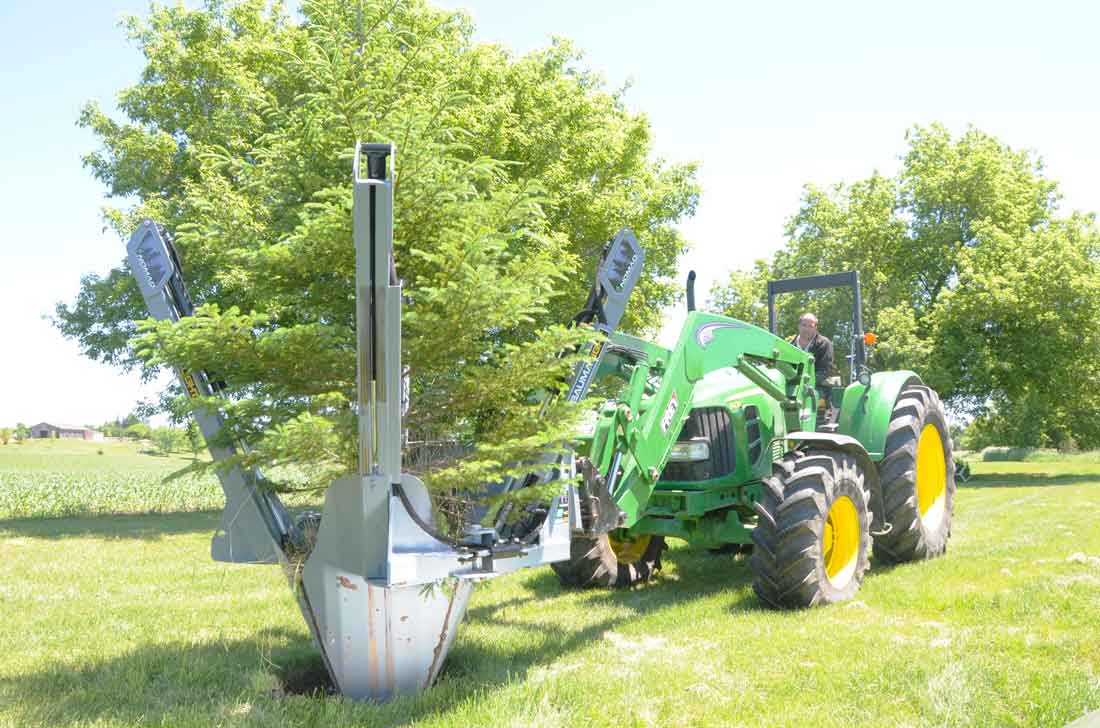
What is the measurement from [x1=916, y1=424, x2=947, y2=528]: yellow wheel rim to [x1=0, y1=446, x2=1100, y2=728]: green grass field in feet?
1.73

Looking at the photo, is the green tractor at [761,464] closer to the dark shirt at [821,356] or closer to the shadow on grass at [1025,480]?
the dark shirt at [821,356]

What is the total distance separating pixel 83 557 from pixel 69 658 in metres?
7.03

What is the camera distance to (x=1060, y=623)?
20.5ft

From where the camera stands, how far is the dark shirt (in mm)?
8945

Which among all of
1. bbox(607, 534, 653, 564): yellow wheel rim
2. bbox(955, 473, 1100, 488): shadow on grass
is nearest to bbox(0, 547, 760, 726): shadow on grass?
bbox(607, 534, 653, 564): yellow wheel rim

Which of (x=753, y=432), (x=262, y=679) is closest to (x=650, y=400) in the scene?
(x=753, y=432)

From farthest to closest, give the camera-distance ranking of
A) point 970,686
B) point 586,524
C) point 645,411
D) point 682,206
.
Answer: point 682,206 → point 645,411 → point 586,524 → point 970,686

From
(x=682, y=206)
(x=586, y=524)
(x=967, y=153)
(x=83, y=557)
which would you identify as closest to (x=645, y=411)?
(x=586, y=524)

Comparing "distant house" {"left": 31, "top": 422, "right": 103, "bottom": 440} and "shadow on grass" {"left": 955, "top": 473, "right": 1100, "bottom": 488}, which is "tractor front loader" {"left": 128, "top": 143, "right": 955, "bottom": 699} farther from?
"distant house" {"left": 31, "top": 422, "right": 103, "bottom": 440}

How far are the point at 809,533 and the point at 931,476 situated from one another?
388cm

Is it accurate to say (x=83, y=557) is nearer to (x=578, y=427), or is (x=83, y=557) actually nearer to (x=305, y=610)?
(x=305, y=610)

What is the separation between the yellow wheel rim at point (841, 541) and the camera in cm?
750

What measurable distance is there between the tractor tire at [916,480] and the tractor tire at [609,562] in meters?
2.23

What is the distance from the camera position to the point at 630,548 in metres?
8.74
